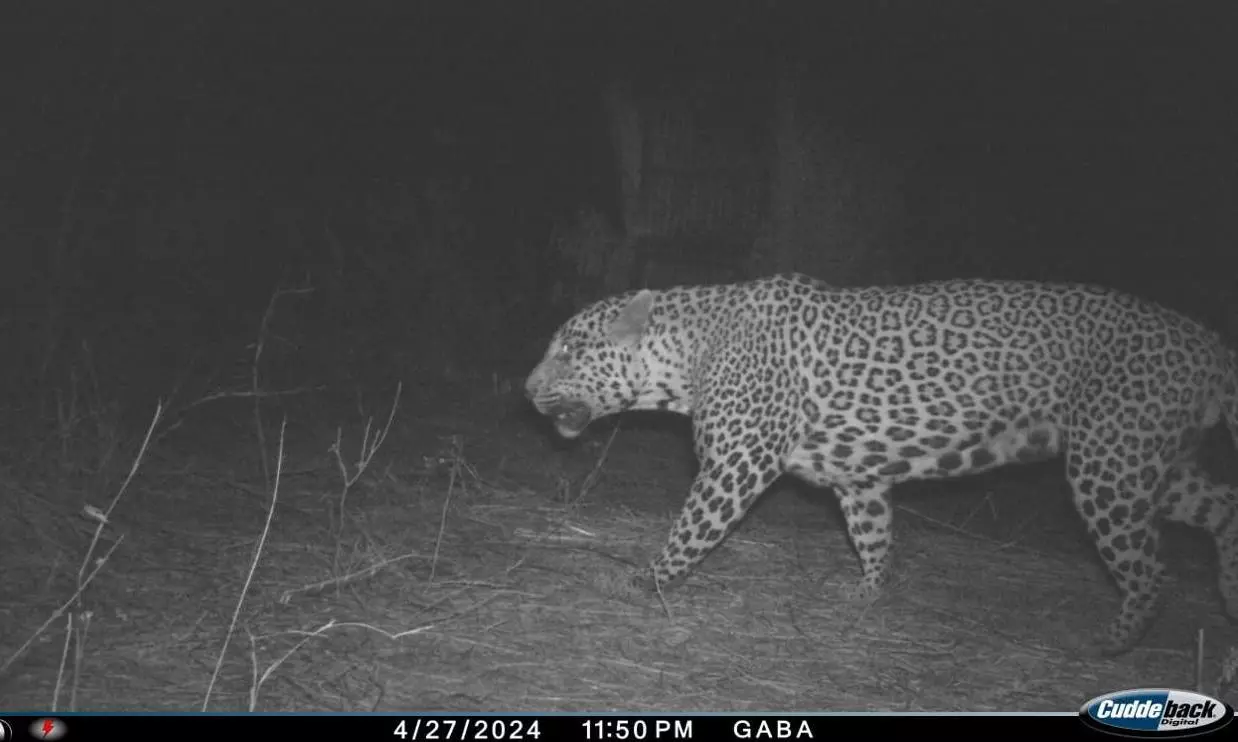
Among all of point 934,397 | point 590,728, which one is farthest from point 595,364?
point 590,728

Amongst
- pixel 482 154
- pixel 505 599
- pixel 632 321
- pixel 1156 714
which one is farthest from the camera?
pixel 482 154

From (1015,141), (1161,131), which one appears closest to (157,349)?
(1015,141)

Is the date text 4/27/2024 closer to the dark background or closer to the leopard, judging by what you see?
the leopard

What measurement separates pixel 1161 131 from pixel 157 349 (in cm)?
807

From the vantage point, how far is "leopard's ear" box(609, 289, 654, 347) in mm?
6023

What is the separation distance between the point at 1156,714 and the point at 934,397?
79.2 inches

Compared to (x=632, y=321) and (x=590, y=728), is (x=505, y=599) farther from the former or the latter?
(x=632, y=321)

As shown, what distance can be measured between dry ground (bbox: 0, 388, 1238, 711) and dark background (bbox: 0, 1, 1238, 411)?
5.99 feet

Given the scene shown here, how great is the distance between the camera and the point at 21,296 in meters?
8.80

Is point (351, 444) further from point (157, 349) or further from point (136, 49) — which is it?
point (136, 49)

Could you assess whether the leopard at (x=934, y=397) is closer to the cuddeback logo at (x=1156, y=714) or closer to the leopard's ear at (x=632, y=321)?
the leopard's ear at (x=632, y=321)

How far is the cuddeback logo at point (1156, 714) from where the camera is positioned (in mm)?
3773

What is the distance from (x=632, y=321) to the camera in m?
6.04
